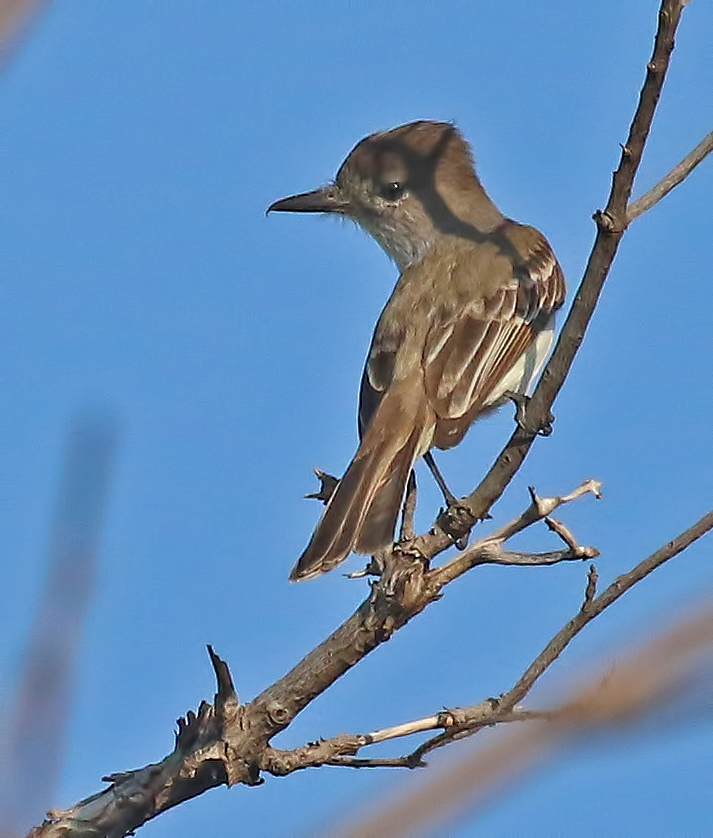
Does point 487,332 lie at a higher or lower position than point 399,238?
lower

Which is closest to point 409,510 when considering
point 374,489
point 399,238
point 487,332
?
point 374,489

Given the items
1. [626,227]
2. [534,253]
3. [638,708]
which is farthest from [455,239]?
[638,708]

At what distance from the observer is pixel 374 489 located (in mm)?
4742

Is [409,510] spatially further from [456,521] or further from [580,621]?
[580,621]

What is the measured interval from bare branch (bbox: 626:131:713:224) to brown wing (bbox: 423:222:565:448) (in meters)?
2.12

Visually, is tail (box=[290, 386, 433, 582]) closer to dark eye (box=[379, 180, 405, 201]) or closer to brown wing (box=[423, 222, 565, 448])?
brown wing (box=[423, 222, 565, 448])

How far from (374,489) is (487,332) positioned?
4.07ft

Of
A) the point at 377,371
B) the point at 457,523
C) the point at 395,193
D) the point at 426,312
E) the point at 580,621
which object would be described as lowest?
the point at 580,621

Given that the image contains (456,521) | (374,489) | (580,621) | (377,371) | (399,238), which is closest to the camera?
(580,621)

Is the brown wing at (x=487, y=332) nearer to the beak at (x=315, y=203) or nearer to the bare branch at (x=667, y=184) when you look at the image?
the beak at (x=315, y=203)

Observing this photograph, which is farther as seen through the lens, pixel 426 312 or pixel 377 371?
pixel 426 312

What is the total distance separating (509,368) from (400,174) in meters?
1.93

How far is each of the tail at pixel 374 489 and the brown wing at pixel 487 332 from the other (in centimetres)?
12

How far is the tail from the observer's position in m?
4.34
